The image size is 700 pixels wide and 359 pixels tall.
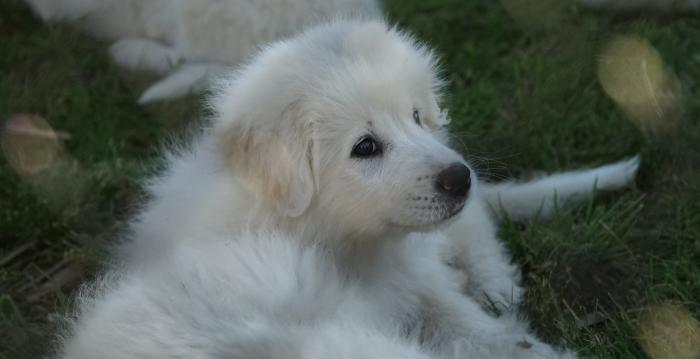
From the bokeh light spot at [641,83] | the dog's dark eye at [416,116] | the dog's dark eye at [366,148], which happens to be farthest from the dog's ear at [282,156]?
the bokeh light spot at [641,83]

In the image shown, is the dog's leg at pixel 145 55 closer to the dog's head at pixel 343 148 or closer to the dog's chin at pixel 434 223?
the dog's head at pixel 343 148

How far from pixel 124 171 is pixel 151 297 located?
229 centimetres

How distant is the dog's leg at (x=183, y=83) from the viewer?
553 cm

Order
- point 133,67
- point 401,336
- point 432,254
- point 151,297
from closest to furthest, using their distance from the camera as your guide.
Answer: point 151,297 → point 401,336 → point 432,254 → point 133,67

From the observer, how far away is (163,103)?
5527 mm

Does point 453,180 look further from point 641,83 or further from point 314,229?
point 641,83

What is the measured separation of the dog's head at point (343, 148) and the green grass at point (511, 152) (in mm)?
731

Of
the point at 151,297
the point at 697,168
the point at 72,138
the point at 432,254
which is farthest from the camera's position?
the point at 72,138

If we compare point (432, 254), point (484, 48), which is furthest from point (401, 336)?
point (484, 48)

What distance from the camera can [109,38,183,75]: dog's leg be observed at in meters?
6.12

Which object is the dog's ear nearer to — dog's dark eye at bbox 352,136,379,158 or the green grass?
dog's dark eye at bbox 352,136,379,158

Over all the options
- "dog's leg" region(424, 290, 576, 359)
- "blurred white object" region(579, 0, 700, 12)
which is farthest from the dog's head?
"blurred white object" region(579, 0, 700, 12)

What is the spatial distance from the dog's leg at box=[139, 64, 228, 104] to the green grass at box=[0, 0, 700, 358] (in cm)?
8

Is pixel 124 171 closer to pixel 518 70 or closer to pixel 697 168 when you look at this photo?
pixel 518 70
